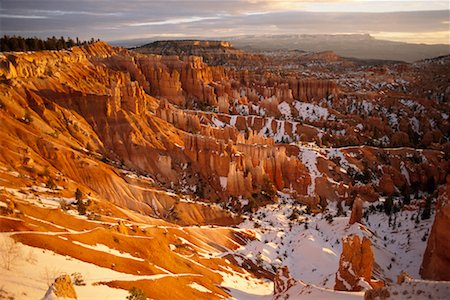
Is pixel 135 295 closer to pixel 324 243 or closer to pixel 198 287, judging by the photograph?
pixel 198 287

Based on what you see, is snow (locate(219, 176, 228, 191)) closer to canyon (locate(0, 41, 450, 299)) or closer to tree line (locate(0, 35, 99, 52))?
canyon (locate(0, 41, 450, 299))

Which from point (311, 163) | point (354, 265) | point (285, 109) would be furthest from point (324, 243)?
point (285, 109)

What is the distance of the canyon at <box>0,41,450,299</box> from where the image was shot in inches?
519

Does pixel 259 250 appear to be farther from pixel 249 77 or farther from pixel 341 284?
pixel 249 77

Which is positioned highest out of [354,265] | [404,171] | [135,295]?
[135,295]

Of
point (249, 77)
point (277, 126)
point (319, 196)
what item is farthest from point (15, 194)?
point (249, 77)

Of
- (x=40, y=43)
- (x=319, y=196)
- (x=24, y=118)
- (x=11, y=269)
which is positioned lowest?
(x=319, y=196)

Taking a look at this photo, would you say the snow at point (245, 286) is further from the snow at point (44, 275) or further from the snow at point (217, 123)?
the snow at point (217, 123)

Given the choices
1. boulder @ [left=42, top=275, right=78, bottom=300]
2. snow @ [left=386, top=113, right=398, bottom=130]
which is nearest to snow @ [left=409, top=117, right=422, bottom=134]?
snow @ [left=386, top=113, right=398, bottom=130]

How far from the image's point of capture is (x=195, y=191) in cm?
3566

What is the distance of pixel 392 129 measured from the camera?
71.2 metres

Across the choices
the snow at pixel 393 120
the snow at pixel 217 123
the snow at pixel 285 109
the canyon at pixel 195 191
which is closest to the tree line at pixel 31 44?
the canyon at pixel 195 191

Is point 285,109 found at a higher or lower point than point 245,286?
higher

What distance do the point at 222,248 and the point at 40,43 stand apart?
45566mm
